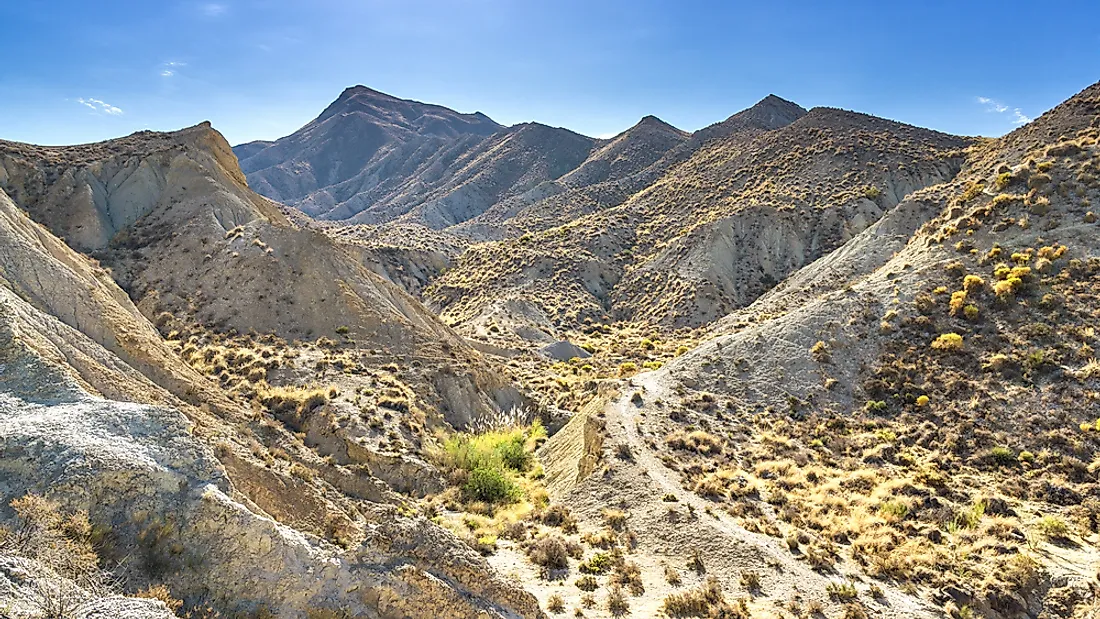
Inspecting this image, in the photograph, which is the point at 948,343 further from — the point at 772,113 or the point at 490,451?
the point at 772,113

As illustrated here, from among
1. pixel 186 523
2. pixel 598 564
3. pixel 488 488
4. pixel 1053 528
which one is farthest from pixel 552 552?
pixel 1053 528

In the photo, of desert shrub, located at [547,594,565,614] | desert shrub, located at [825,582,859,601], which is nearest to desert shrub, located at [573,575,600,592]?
desert shrub, located at [547,594,565,614]

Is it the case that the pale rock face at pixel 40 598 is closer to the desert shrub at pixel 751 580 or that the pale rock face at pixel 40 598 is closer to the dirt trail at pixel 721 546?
the dirt trail at pixel 721 546

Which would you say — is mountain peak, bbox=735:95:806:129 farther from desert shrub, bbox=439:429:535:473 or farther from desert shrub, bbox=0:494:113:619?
desert shrub, bbox=0:494:113:619

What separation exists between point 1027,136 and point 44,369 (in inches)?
2543

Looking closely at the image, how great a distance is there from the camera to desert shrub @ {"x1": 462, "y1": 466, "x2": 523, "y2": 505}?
17.5 meters

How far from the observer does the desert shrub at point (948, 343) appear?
74.5 ft

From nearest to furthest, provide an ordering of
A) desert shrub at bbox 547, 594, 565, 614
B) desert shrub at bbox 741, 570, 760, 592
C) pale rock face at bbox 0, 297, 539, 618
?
1. pale rock face at bbox 0, 297, 539, 618
2. desert shrub at bbox 547, 594, 565, 614
3. desert shrub at bbox 741, 570, 760, 592

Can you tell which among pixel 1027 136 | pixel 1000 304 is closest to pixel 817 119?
pixel 1027 136

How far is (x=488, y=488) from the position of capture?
1772cm

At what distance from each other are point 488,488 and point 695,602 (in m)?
7.81

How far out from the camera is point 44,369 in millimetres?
8852

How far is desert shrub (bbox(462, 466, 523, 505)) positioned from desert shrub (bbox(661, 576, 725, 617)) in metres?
6.97

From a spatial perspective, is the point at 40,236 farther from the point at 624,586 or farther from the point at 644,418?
the point at 644,418
